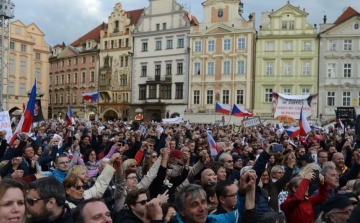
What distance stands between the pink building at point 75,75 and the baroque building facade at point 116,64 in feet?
4.77

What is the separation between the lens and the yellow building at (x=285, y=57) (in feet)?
141

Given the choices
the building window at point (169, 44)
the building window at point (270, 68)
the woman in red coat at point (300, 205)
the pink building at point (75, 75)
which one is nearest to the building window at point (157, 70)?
the building window at point (169, 44)

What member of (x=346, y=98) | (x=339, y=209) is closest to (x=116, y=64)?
(x=346, y=98)

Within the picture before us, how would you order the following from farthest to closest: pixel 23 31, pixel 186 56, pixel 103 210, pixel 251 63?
pixel 23 31, pixel 186 56, pixel 251 63, pixel 103 210

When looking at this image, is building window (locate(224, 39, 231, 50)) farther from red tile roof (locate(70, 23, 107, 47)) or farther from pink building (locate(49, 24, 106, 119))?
red tile roof (locate(70, 23, 107, 47))

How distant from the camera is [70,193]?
4.73 m

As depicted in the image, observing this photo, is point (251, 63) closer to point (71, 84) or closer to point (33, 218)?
point (71, 84)

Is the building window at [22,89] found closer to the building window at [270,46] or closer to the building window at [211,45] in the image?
the building window at [211,45]

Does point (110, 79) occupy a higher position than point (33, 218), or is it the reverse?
point (110, 79)

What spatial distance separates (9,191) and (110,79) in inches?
2060

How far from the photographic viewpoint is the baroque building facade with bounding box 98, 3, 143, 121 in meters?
53.1

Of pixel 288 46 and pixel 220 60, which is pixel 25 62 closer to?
pixel 220 60

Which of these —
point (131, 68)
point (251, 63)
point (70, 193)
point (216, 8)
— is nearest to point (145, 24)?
point (131, 68)

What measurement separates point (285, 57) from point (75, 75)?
28.9m
